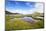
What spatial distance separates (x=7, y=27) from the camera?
1.54 metres

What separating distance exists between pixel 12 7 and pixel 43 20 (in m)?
0.58

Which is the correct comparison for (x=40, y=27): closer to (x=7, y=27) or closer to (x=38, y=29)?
(x=38, y=29)

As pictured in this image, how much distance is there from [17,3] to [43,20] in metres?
0.54

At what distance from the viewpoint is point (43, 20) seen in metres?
1.64

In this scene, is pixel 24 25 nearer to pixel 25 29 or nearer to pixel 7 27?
pixel 25 29

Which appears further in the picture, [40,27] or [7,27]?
[40,27]
